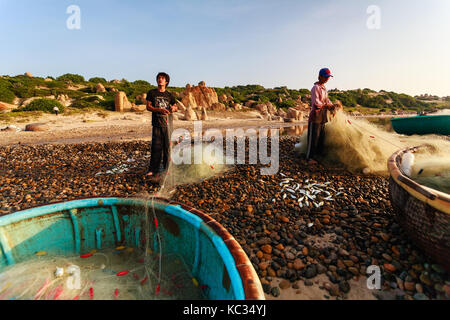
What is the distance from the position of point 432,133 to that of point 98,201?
1811 centimetres

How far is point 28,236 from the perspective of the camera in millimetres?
2684

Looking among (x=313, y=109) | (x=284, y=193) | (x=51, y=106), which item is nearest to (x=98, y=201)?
(x=284, y=193)

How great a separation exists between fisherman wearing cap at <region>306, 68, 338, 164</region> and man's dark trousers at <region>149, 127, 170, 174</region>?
4.00 m

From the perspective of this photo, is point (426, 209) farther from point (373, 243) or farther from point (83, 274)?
point (83, 274)

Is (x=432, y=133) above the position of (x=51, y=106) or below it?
below

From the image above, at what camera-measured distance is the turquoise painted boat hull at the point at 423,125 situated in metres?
13.0

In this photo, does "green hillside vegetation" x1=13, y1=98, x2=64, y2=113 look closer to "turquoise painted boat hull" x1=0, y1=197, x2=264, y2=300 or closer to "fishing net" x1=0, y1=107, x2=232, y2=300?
"turquoise painted boat hull" x1=0, y1=197, x2=264, y2=300

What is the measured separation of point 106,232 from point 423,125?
17.7 m

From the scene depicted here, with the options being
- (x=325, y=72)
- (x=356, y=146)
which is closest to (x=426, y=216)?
(x=356, y=146)

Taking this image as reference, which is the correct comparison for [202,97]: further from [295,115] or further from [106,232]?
[106,232]

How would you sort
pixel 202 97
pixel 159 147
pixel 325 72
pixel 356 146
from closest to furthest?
pixel 159 147 < pixel 325 72 < pixel 356 146 < pixel 202 97

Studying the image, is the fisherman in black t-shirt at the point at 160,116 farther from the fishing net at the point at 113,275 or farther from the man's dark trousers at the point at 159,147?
the fishing net at the point at 113,275

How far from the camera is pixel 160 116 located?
5.09 metres
